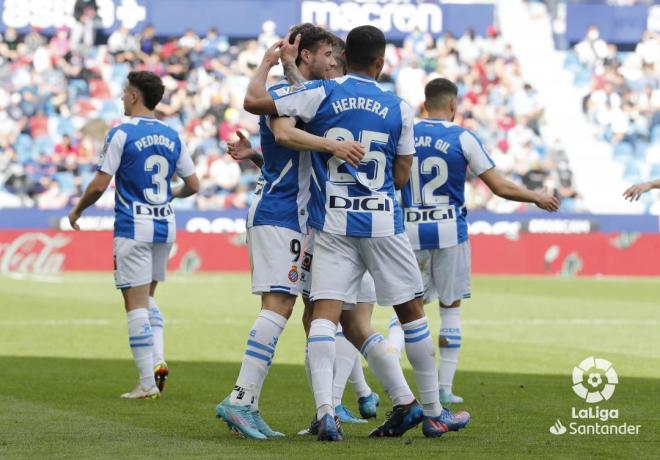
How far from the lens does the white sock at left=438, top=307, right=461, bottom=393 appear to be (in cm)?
944

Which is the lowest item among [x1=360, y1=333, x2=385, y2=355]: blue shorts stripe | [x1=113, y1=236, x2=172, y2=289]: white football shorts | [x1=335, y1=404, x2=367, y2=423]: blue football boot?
[x1=335, y1=404, x2=367, y2=423]: blue football boot

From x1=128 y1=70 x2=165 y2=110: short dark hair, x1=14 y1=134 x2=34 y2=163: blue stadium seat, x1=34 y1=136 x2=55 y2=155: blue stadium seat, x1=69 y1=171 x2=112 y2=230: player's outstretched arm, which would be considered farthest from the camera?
x1=34 y1=136 x2=55 y2=155: blue stadium seat

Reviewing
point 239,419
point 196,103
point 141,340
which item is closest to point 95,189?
point 141,340

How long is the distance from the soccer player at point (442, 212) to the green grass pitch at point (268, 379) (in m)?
0.55

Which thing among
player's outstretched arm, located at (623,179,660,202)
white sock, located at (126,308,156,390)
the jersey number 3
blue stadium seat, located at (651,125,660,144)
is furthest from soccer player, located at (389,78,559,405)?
blue stadium seat, located at (651,125,660,144)

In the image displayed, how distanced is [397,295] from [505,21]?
2915 cm

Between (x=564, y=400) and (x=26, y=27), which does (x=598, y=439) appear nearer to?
(x=564, y=400)

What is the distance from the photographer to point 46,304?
1870cm

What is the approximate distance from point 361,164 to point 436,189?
247 cm

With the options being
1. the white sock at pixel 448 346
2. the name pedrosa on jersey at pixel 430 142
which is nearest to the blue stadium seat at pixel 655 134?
the white sock at pixel 448 346

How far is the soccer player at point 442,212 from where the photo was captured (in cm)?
932

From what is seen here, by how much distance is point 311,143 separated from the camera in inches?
271

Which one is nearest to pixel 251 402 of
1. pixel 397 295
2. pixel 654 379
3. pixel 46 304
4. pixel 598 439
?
pixel 397 295

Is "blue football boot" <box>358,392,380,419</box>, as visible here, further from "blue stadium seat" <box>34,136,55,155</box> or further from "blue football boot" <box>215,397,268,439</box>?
"blue stadium seat" <box>34,136,55,155</box>
